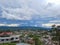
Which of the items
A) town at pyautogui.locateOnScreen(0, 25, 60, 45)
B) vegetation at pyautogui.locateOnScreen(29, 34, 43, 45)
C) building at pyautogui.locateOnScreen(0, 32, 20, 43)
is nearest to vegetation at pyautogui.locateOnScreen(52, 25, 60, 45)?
town at pyautogui.locateOnScreen(0, 25, 60, 45)

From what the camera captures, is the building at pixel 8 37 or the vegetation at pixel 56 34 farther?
the vegetation at pixel 56 34

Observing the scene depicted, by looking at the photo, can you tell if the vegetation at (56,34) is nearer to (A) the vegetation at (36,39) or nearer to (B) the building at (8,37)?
(A) the vegetation at (36,39)

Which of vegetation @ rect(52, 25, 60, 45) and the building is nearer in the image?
the building

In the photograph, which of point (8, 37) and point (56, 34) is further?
point (56, 34)

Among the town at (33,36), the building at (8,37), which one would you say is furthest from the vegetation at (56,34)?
the building at (8,37)

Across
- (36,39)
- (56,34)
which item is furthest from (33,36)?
(56,34)

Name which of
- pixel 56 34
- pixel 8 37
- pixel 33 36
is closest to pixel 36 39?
pixel 33 36

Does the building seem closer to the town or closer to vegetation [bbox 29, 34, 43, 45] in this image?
the town

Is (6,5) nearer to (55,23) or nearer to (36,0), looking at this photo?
(36,0)

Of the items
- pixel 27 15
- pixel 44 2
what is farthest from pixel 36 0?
pixel 27 15

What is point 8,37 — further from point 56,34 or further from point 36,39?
point 56,34

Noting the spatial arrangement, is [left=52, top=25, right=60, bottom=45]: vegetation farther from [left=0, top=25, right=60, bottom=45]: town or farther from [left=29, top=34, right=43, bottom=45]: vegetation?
[left=29, top=34, right=43, bottom=45]: vegetation

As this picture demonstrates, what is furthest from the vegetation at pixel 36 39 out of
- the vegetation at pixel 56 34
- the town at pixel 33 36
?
the vegetation at pixel 56 34
